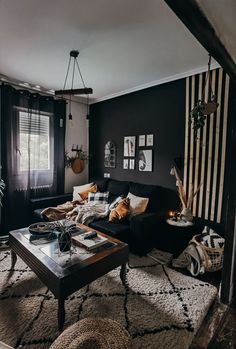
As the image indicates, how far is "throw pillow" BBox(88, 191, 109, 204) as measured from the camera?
359 cm

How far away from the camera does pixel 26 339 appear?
1.47 metres

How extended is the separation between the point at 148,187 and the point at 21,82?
2.83 metres

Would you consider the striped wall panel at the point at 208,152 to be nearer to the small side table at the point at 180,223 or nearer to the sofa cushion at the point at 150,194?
the small side table at the point at 180,223

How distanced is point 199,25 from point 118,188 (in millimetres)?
3025

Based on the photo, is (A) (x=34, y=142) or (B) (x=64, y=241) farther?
(A) (x=34, y=142)

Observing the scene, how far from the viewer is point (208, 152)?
111 inches

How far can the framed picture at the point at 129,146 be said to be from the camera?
3783mm

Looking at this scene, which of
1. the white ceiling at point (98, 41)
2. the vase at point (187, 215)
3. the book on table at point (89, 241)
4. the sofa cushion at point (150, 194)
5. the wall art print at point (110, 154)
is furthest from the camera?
the wall art print at point (110, 154)

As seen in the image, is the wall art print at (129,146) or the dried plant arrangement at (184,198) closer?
the dried plant arrangement at (184,198)

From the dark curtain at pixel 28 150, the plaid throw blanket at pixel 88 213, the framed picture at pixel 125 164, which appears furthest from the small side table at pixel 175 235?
the dark curtain at pixel 28 150

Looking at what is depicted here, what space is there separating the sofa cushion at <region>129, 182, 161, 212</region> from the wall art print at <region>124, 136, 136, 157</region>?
2.40 ft

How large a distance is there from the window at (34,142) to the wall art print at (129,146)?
1.52 meters

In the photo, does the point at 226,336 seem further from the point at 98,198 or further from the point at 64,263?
the point at 98,198

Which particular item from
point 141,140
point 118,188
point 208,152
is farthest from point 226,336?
point 141,140
